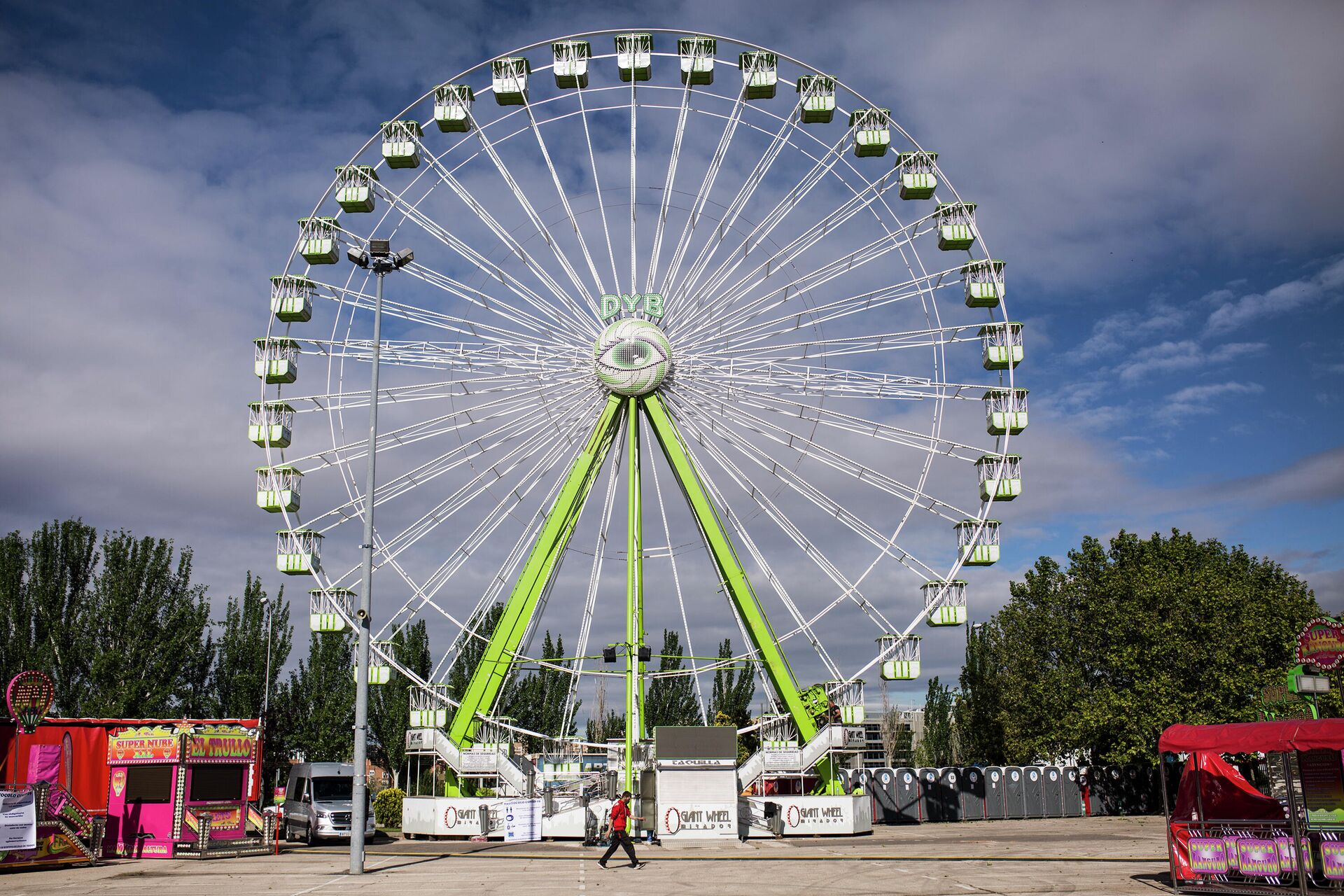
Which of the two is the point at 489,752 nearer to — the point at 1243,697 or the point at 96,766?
Answer: the point at 96,766

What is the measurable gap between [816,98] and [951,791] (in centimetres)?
2544

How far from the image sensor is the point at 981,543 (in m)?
32.1

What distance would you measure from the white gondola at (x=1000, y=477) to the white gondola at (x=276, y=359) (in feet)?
67.6

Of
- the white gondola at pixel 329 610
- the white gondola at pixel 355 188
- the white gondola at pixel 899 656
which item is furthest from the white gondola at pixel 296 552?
the white gondola at pixel 899 656

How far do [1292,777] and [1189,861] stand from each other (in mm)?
2131

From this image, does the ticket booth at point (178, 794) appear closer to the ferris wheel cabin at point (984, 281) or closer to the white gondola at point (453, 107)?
the white gondola at point (453, 107)

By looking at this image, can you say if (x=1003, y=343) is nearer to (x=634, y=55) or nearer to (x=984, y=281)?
(x=984, y=281)

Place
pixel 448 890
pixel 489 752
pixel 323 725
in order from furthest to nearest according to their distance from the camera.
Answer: pixel 323 725
pixel 489 752
pixel 448 890

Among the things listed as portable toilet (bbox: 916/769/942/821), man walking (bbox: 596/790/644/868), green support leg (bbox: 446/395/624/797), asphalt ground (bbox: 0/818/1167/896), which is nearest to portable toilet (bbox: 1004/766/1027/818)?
portable toilet (bbox: 916/769/942/821)

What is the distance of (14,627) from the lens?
Answer: 41.1 meters

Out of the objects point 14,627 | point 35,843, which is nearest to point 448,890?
point 35,843

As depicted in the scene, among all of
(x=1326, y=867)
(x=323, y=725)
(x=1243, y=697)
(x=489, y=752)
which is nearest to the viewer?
(x=1326, y=867)

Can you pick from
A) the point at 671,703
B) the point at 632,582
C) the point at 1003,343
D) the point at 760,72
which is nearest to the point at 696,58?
the point at 760,72

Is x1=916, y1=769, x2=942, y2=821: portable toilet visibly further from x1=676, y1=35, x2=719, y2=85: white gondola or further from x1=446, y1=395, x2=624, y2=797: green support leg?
x1=676, y1=35, x2=719, y2=85: white gondola
